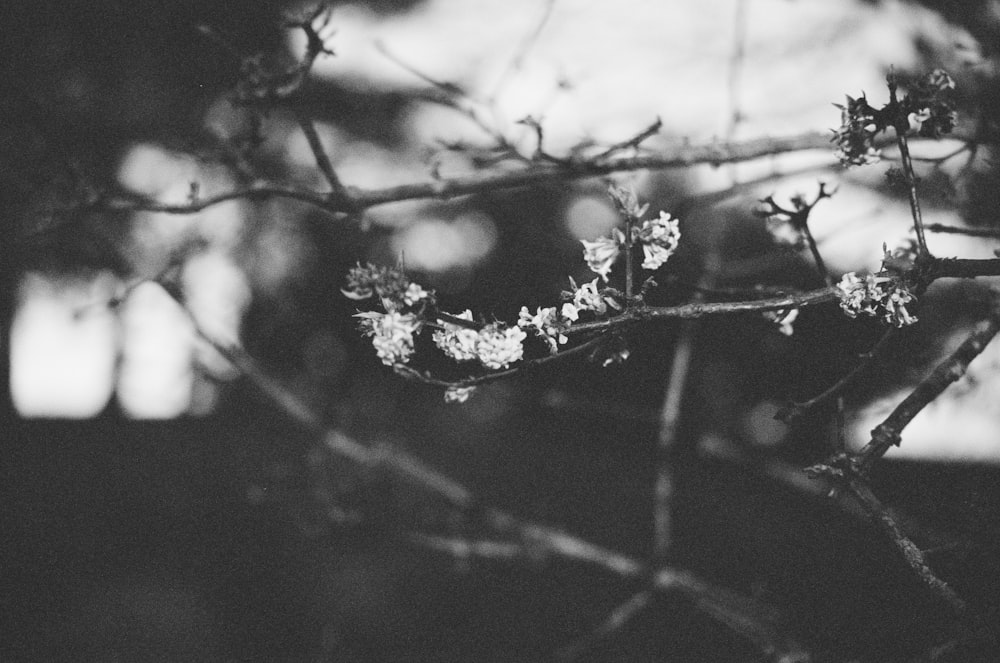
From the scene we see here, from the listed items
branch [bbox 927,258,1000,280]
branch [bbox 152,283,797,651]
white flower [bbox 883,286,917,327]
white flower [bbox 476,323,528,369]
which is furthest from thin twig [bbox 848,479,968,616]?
branch [bbox 152,283,797,651]

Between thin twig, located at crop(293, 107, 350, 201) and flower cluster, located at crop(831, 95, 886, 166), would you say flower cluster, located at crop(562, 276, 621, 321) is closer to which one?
flower cluster, located at crop(831, 95, 886, 166)

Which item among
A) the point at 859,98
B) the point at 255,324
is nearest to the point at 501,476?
the point at 255,324

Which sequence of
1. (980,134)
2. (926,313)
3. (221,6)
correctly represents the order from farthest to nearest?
(926,313), (221,6), (980,134)

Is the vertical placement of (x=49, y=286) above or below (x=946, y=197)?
above

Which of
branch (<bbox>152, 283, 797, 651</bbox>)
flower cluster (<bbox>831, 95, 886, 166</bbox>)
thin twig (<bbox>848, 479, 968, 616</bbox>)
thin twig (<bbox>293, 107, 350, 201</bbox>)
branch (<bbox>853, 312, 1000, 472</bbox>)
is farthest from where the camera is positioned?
branch (<bbox>152, 283, 797, 651</bbox>)

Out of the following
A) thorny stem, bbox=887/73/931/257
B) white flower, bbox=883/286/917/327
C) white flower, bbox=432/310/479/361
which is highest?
thorny stem, bbox=887/73/931/257

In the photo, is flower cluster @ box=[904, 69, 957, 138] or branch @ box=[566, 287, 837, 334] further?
flower cluster @ box=[904, 69, 957, 138]

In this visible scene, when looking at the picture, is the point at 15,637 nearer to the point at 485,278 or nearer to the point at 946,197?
the point at 485,278
